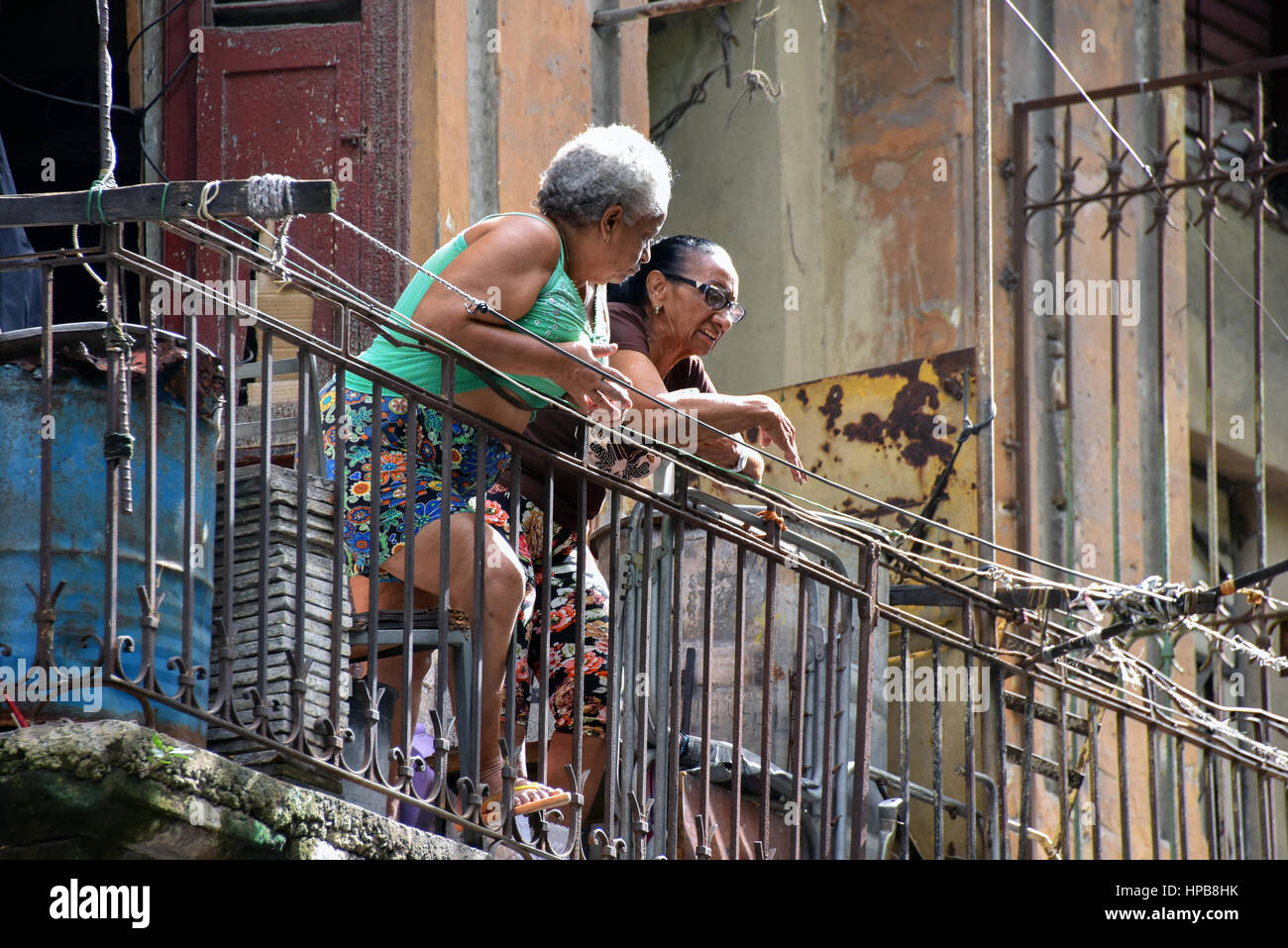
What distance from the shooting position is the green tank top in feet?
16.0

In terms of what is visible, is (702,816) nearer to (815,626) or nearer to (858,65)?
(815,626)

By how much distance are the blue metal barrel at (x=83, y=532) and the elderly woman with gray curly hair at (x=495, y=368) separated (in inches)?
19.6

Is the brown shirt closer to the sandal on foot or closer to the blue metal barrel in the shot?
the sandal on foot

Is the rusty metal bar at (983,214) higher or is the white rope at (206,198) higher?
the rusty metal bar at (983,214)

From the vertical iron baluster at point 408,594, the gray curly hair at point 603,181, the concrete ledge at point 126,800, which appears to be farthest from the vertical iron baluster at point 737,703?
the concrete ledge at point 126,800

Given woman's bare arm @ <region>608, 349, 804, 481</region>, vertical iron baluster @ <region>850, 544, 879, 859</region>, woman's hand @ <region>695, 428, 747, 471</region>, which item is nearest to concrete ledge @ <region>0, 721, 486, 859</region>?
woman's bare arm @ <region>608, 349, 804, 481</region>

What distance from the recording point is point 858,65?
10023 mm

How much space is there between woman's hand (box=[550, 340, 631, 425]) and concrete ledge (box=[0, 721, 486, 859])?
1185mm

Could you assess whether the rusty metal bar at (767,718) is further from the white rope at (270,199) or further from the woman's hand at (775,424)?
the white rope at (270,199)

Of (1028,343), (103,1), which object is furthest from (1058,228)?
(103,1)

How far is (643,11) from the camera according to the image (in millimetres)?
8250

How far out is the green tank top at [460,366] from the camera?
4.87m

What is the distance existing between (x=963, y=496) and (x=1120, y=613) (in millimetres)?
2166

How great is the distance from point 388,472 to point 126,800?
1290mm
